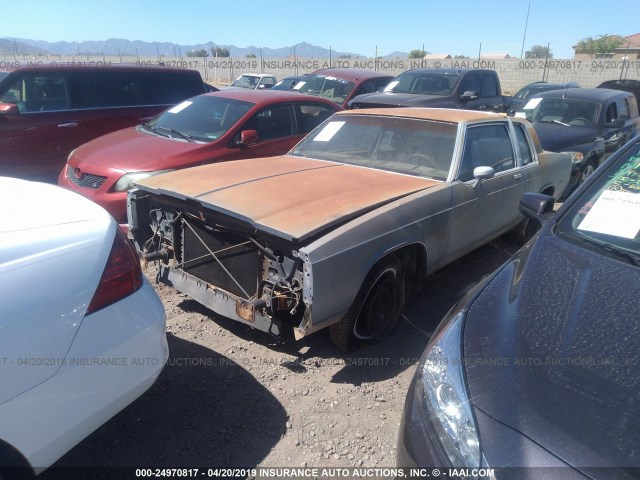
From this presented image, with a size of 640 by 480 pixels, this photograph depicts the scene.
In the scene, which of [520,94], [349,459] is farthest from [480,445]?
[520,94]

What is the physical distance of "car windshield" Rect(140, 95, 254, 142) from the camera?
232 inches

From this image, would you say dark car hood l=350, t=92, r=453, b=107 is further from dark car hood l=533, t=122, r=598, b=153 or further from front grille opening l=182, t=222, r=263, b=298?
front grille opening l=182, t=222, r=263, b=298

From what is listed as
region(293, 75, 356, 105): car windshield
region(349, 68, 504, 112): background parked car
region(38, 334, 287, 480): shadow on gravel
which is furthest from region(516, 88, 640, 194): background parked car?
region(38, 334, 287, 480): shadow on gravel

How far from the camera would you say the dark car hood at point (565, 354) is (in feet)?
4.88

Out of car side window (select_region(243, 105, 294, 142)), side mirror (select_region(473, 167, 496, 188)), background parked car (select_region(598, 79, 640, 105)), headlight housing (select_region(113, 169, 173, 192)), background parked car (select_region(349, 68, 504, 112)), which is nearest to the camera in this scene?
side mirror (select_region(473, 167, 496, 188))

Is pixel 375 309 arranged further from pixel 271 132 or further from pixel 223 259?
pixel 271 132

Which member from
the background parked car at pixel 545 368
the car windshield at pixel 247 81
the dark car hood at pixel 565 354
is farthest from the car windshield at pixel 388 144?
the car windshield at pixel 247 81

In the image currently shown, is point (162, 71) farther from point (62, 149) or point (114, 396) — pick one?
point (114, 396)

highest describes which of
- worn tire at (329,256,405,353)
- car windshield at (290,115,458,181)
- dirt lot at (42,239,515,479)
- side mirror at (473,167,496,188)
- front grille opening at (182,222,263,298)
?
car windshield at (290,115,458,181)

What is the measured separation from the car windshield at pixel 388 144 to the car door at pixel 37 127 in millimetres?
4098

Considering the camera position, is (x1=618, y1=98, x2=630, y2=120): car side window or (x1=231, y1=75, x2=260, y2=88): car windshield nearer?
(x1=618, y1=98, x2=630, y2=120): car side window

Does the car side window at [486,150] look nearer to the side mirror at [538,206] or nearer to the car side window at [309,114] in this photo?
the side mirror at [538,206]

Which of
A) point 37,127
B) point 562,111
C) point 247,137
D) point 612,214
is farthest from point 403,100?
point 612,214

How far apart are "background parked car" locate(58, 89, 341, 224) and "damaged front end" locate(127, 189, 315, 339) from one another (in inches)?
38.2
